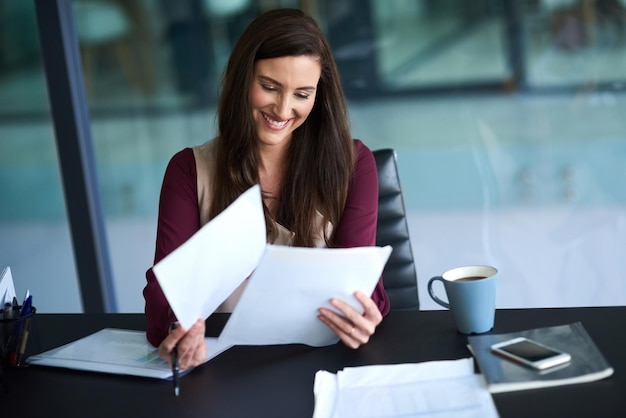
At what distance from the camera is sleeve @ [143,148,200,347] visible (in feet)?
5.48

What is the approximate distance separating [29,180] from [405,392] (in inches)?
108

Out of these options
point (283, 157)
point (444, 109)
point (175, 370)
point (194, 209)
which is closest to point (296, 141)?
point (283, 157)

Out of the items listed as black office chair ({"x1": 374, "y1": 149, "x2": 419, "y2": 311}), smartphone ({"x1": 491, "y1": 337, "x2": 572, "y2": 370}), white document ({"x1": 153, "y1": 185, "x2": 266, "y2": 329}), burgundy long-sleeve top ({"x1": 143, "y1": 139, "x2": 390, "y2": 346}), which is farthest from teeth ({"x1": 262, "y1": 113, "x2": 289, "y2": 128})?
smartphone ({"x1": 491, "y1": 337, "x2": 572, "y2": 370})

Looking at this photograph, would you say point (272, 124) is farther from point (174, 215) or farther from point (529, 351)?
point (529, 351)

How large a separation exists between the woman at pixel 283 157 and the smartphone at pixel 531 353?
15.8 inches

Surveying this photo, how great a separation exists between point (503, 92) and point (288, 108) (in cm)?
144

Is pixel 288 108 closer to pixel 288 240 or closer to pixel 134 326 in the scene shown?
pixel 288 240

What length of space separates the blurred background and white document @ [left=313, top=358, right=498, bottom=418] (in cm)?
183

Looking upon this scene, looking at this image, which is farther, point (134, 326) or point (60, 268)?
point (60, 268)

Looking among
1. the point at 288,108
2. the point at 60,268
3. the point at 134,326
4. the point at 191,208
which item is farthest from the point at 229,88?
the point at 60,268

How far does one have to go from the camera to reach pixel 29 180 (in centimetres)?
364

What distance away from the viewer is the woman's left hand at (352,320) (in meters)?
1.45

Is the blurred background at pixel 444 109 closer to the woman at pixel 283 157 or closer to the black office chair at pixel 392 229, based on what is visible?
the black office chair at pixel 392 229

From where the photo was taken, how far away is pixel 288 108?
1843 mm
